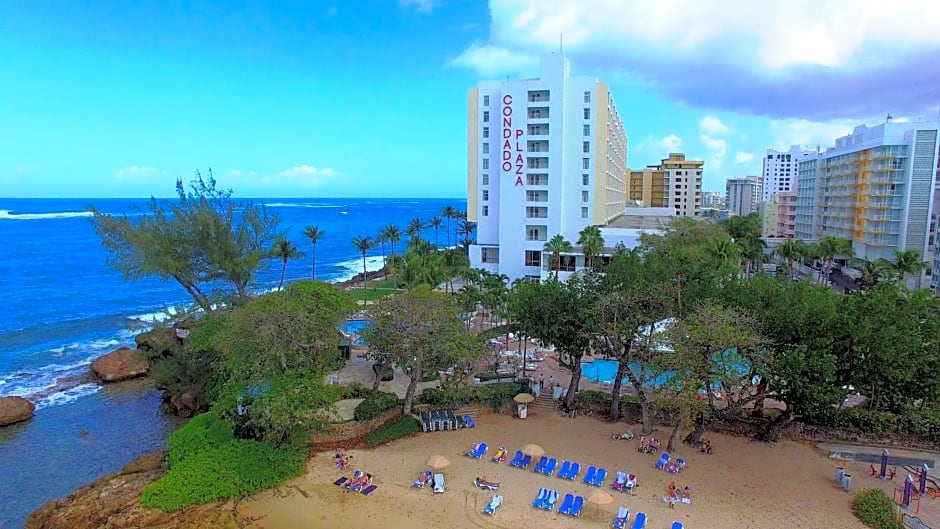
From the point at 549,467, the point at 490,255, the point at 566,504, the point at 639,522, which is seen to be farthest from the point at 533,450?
the point at 490,255

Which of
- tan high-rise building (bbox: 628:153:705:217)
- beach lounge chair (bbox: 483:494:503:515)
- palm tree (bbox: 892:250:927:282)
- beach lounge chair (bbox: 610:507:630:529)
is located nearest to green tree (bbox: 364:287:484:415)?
beach lounge chair (bbox: 483:494:503:515)

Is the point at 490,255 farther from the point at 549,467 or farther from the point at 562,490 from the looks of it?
the point at 562,490

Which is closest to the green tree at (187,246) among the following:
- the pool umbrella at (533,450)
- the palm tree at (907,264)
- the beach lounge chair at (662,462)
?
the pool umbrella at (533,450)

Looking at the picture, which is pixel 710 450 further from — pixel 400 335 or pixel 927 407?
pixel 400 335

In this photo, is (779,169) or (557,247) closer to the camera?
(557,247)

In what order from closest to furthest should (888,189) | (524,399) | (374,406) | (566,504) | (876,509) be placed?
1. (876,509)
2. (566,504)
3. (374,406)
4. (524,399)
5. (888,189)

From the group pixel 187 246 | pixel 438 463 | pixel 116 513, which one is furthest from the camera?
pixel 187 246

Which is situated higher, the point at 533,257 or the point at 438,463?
the point at 533,257

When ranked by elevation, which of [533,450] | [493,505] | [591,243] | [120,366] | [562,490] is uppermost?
[591,243]
